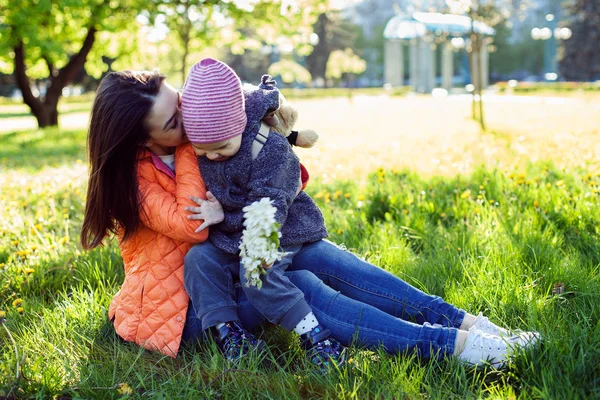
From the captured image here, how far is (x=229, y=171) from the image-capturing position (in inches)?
92.1

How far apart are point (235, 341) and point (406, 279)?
0.96 meters

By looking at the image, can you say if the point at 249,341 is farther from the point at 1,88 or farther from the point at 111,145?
the point at 1,88

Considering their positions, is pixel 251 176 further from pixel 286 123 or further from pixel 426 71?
pixel 426 71

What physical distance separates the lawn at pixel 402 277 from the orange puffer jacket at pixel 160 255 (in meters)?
0.09

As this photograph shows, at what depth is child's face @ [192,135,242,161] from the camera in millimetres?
2244

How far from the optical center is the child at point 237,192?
2.17 meters

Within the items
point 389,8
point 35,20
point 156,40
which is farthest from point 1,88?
point 389,8

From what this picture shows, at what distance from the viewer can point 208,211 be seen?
233 cm

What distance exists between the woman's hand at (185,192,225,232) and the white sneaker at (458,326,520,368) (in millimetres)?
1039

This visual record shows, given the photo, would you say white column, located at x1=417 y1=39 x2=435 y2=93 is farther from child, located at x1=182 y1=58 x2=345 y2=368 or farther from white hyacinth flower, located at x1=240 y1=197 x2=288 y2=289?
white hyacinth flower, located at x1=240 y1=197 x2=288 y2=289

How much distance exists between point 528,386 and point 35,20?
13804 mm

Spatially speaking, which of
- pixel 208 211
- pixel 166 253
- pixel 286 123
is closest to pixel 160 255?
pixel 166 253

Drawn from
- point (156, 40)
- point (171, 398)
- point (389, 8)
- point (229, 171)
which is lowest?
point (171, 398)

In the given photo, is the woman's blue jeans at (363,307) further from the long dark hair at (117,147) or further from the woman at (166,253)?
the long dark hair at (117,147)
